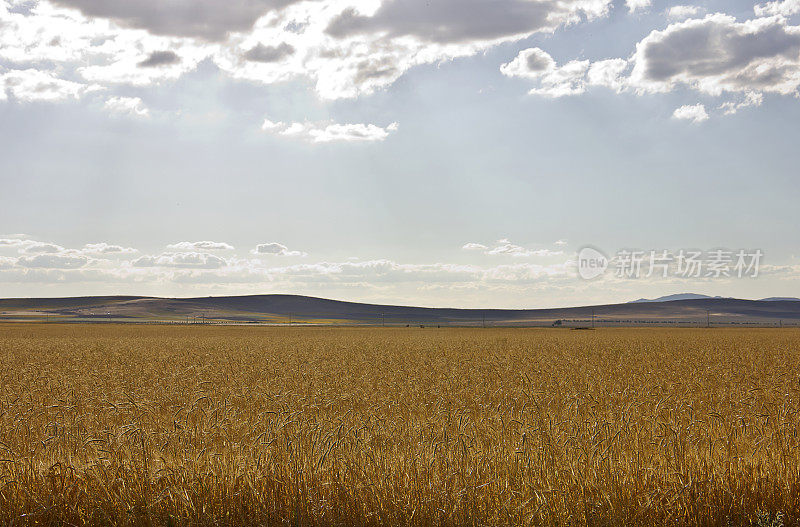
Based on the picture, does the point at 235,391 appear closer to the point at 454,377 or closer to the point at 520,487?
the point at 454,377

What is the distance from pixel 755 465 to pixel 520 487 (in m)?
2.84

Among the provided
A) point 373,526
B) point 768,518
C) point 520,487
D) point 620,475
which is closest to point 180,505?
point 373,526

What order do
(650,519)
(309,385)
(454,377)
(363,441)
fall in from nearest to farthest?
(650,519)
(363,441)
(309,385)
(454,377)

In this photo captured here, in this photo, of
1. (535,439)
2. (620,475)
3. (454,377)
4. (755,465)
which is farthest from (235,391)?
(755,465)

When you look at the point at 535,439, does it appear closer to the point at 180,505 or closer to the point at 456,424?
the point at 456,424

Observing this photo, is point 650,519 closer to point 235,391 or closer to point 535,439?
point 535,439

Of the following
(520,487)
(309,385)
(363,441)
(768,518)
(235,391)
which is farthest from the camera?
(309,385)

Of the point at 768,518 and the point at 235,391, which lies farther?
the point at 235,391

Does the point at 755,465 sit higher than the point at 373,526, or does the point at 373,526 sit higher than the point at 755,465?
the point at 755,465

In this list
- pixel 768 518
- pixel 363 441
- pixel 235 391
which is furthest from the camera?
pixel 235 391

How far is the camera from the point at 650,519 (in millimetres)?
6453

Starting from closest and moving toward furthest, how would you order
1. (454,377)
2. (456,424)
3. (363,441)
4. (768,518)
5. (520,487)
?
(768,518), (520,487), (363,441), (456,424), (454,377)

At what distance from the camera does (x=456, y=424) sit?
10.3 m

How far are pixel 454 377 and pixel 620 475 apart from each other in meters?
11.4
